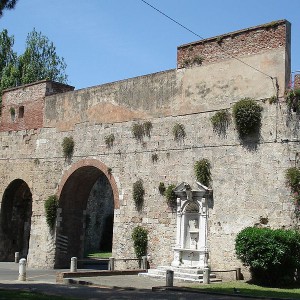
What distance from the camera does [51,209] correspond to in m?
22.9

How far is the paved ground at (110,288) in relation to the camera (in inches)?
508

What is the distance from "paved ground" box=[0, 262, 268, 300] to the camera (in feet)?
42.3

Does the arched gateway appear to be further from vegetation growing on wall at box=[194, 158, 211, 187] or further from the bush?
the bush

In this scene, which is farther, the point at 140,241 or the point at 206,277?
the point at 140,241

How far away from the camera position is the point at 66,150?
2278 centimetres

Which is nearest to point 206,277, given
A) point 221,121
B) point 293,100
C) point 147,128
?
point 221,121

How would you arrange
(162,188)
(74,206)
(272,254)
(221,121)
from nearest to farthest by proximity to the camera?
(272,254) < (221,121) < (162,188) < (74,206)

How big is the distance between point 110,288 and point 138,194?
17.8 ft

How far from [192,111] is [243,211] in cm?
415

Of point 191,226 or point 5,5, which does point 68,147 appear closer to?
point 191,226

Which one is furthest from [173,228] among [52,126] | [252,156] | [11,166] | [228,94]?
[11,166]

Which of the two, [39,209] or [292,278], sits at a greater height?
[39,209]

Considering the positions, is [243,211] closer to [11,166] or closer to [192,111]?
[192,111]

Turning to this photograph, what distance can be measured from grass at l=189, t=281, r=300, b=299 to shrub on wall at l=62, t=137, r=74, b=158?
961 cm
